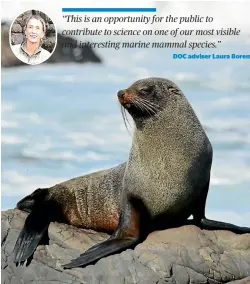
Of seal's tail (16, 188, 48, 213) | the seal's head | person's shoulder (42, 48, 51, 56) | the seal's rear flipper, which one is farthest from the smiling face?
the seal's rear flipper

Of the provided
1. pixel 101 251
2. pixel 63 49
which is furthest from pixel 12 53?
pixel 101 251

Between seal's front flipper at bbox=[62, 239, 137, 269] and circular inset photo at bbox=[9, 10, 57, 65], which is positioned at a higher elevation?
circular inset photo at bbox=[9, 10, 57, 65]

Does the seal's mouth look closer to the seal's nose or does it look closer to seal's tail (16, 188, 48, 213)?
the seal's nose

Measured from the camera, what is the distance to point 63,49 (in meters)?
7.13

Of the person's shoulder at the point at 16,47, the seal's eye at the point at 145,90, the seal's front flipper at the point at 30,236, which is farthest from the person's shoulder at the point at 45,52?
the seal's front flipper at the point at 30,236

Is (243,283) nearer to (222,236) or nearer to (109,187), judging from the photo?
(222,236)

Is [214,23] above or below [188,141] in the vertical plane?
above

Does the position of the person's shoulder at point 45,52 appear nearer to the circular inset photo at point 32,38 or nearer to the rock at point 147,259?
the circular inset photo at point 32,38

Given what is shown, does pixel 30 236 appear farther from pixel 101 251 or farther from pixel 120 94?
pixel 120 94

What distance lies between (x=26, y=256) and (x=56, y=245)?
0.30 metres

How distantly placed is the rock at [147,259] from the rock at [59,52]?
1611 millimetres

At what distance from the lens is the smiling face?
713 centimetres

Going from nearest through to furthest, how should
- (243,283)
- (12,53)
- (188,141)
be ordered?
(243,283), (188,141), (12,53)

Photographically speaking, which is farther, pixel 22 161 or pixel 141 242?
pixel 22 161
